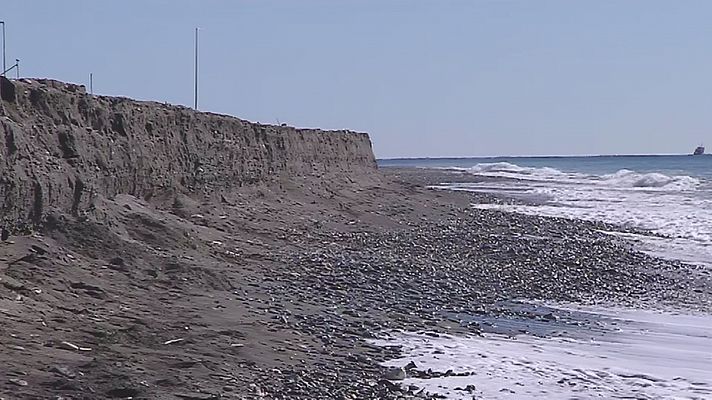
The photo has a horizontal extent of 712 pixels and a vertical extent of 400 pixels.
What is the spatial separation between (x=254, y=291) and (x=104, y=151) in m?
3.41

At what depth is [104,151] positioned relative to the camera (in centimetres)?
1213

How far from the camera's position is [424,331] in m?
8.77

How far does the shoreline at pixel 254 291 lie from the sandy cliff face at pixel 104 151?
344mm

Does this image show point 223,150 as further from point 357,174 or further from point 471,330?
Answer: point 357,174

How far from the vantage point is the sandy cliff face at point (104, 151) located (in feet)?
31.6

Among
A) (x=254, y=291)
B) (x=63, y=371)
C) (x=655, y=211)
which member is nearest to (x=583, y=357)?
(x=254, y=291)

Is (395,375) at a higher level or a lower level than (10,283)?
lower

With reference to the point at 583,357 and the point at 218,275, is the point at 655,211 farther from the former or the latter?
the point at 583,357

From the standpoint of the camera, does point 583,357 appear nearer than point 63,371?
No

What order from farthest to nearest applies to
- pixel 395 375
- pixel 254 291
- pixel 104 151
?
pixel 104 151
pixel 254 291
pixel 395 375

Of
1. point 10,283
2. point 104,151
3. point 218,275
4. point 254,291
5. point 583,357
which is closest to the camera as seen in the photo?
point 10,283

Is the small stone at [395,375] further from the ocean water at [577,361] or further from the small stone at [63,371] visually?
the small stone at [63,371]

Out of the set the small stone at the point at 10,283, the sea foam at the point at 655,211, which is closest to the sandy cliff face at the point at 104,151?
the small stone at the point at 10,283

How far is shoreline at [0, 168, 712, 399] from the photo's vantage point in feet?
21.0
